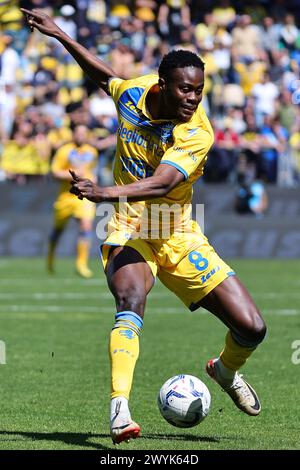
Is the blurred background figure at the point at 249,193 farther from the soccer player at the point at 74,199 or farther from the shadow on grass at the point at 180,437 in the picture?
the shadow on grass at the point at 180,437

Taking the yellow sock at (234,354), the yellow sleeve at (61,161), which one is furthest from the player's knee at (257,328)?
the yellow sleeve at (61,161)

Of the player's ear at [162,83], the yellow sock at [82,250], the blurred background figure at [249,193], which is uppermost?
the player's ear at [162,83]

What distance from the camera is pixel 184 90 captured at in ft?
20.9

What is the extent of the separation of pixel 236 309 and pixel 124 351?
90 cm

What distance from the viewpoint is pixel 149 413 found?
7.32 metres

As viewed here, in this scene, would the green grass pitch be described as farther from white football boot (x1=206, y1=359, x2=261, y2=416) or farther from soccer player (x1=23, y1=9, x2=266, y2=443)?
soccer player (x1=23, y1=9, x2=266, y2=443)

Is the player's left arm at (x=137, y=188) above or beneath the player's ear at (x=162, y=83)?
beneath

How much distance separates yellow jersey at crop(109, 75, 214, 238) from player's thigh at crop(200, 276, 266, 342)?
20.7 inches

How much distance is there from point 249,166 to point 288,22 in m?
5.37

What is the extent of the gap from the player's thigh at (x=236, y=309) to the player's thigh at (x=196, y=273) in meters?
0.05

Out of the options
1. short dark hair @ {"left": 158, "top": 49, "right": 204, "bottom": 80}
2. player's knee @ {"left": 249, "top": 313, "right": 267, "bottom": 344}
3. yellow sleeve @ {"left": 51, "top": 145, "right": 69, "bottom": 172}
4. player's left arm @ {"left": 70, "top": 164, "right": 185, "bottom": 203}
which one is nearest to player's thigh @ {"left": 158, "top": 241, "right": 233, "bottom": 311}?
player's knee @ {"left": 249, "top": 313, "right": 267, "bottom": 344}

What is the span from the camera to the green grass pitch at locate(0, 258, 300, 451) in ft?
21.3

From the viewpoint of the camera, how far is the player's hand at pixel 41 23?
7300 millimetres
